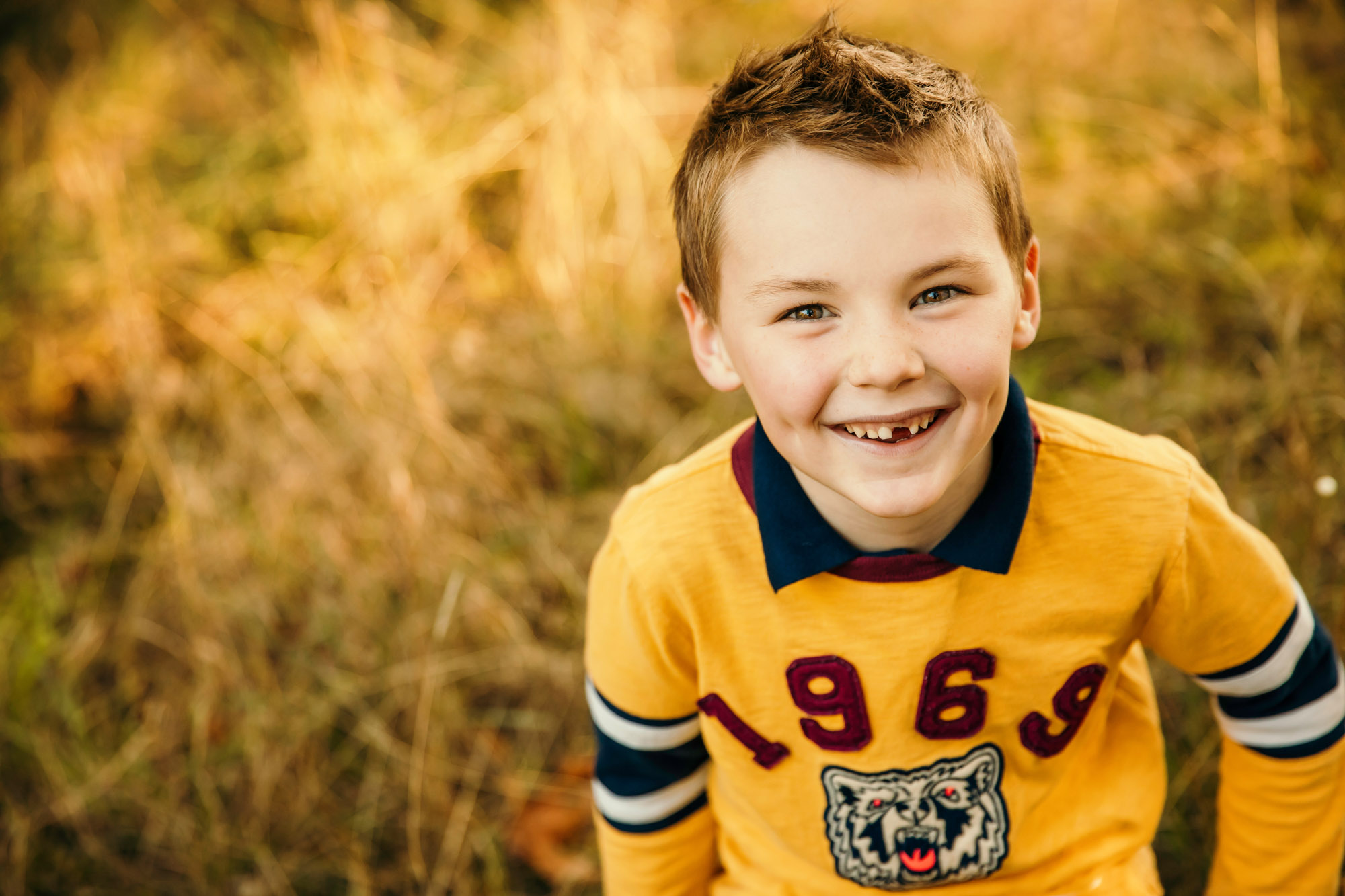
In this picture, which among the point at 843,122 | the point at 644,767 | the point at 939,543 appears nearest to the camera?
the point at 843,122

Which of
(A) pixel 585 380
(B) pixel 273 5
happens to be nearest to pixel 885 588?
(A) pixel 585 380

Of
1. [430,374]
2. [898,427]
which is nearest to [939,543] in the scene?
[898,427]

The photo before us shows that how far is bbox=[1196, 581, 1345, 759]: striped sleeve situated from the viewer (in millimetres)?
1167

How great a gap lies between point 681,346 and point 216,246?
1.70 meters

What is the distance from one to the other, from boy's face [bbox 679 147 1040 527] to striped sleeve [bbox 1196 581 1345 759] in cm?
47

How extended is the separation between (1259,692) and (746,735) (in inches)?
24.6

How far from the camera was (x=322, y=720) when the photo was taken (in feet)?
6.51

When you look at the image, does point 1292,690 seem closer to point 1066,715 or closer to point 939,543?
point 1066,715

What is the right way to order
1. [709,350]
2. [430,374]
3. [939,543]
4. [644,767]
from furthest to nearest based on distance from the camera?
1. [430,374]
2. [644,767]
3. [709,350]
4. [939,543]

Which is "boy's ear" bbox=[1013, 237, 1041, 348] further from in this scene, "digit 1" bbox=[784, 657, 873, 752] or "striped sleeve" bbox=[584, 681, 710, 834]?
"striped sleeve" bbox=[584, 681, 710, 834]

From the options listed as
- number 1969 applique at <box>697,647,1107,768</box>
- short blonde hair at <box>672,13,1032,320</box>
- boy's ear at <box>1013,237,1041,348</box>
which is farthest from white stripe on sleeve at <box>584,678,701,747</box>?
boy's ear at <box>1013,237,1041,348</box>

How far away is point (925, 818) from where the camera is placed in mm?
1200

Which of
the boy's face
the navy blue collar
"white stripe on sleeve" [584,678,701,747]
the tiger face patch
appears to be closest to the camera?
the boy's face

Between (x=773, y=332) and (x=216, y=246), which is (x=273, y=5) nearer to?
(x=216, y=246)
